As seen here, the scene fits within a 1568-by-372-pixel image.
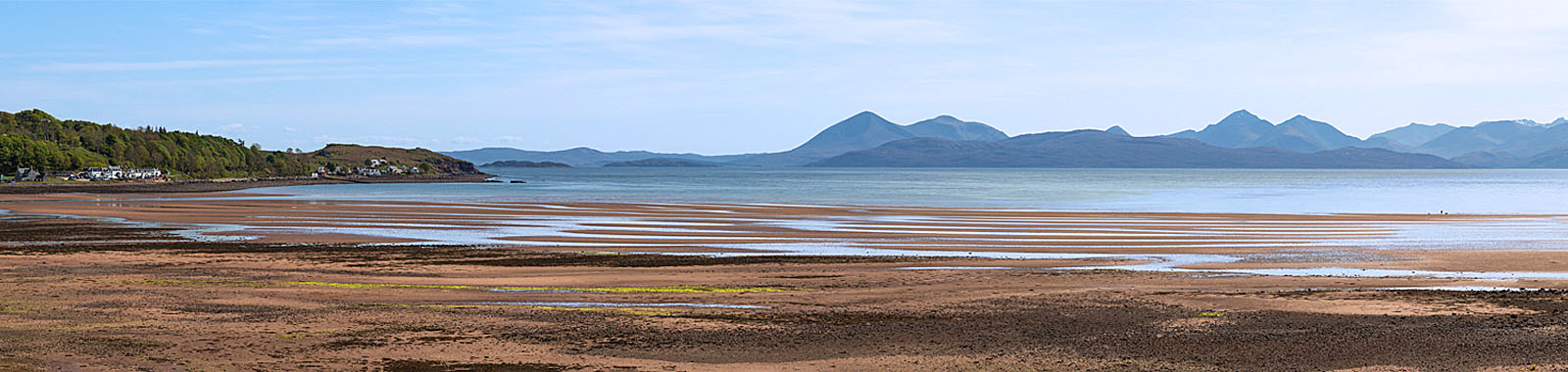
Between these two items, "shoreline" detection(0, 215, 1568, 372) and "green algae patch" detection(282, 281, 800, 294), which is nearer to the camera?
"shoreline" detection(0, 215, 1568, 372)

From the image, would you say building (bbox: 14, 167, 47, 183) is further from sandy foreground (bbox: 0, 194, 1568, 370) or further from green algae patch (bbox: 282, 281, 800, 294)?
green algae patch (bbox: 282, 281, 800, 294)

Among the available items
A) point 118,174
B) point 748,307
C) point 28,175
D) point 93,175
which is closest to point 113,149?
point 118,174

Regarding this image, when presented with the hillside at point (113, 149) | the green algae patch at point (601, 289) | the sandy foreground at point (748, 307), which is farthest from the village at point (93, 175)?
the green algae patch at point (601, 289)

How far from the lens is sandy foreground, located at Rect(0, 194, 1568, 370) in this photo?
11.1m

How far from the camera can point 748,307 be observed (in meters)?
14.7

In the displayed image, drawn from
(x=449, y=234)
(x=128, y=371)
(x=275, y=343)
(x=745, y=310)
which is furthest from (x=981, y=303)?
(x=449, y=234)

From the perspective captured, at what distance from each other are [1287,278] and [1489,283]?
125 inches

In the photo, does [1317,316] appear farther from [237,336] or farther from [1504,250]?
[1504,250]

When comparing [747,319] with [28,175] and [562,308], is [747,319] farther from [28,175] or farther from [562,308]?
[28,175]

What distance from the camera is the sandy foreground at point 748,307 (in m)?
11.1

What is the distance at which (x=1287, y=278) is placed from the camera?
19109 mm

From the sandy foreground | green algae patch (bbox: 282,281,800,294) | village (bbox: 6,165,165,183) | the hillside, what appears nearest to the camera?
the sandy foreground

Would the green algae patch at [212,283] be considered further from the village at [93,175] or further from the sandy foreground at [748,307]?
the village at [93,175]

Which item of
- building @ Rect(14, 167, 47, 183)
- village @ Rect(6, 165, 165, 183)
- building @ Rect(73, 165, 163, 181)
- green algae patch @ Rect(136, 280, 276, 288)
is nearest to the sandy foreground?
green algae patch @ Rect(136, 280, 276, 288)
